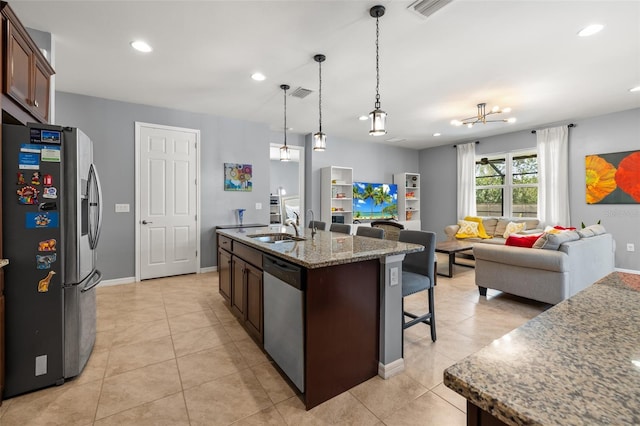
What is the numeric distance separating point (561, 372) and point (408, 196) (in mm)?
7645

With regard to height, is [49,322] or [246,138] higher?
[246,138]

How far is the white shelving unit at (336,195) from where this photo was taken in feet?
21.1

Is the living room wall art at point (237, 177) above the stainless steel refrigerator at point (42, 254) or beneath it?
above

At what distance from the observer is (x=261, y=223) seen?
5605 mm

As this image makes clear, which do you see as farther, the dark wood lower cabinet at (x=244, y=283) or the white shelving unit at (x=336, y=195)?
the white shelving unit at (x=336, y=195)

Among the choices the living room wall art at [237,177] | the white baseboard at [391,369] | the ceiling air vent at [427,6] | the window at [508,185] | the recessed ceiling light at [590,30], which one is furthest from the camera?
the window at [508,185]

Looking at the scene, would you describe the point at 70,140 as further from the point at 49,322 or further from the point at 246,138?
the point at 246,138

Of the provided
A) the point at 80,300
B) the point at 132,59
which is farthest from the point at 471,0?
the point at 80,300

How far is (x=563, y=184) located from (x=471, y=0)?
16.2 ft

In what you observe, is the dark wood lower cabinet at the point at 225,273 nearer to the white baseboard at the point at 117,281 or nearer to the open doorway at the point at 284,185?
the white baseboard at the point at 117,281

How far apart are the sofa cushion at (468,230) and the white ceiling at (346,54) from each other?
253 cm

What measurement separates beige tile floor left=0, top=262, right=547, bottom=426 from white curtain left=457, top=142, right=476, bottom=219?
13.6 ft

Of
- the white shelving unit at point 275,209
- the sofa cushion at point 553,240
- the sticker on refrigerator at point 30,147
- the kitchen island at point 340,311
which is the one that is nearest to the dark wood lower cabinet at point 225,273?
the kitchen island at point 340,311

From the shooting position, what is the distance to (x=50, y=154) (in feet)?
6.31
